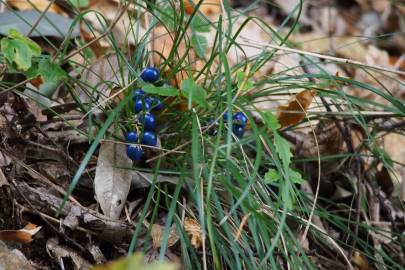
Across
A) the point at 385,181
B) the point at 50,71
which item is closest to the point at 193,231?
the point at 50,71

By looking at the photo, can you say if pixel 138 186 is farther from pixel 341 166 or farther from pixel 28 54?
pixel 341 166

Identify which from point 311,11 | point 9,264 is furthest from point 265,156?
point 311,11

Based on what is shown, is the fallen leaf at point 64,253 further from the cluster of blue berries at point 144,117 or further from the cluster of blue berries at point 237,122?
the cluster of blue berries at point 237,122

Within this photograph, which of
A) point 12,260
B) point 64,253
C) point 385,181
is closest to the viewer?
point 12,260

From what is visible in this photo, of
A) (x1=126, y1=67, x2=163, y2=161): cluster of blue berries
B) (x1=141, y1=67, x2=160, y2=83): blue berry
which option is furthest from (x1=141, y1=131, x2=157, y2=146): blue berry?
(x1=141, y1=67, x2=160, y2=83): blue berry

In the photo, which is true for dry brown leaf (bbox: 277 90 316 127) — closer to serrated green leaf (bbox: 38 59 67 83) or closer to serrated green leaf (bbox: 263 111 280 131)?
serrated green leaf (bbox: 263 111 280 131)

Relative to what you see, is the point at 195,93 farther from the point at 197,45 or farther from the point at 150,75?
the point at 197,45
